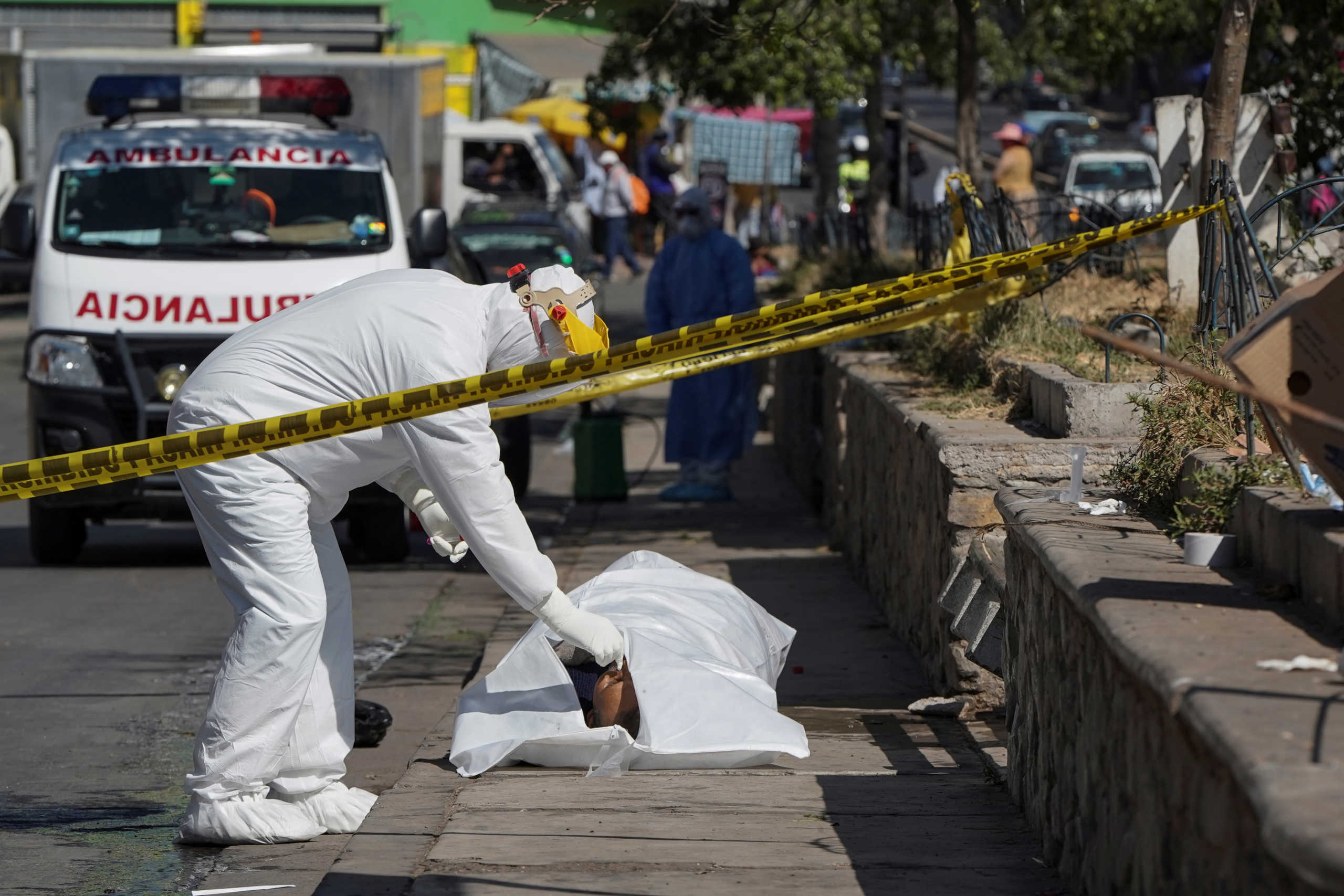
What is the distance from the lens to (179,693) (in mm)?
6809

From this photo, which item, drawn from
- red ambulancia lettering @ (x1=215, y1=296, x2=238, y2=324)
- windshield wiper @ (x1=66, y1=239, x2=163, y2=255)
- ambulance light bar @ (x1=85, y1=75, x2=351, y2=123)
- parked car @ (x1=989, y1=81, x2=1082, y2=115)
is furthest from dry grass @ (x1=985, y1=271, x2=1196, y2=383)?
parked car @ (x1=989, y1=81, x2=1082, y2=115)

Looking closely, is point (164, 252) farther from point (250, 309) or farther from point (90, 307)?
point (250, 309)

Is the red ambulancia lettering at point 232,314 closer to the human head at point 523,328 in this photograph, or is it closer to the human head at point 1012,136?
the human head at point 523,328

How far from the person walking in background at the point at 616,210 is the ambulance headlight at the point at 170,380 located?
16.8 m

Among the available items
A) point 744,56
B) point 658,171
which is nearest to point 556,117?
point 658,171

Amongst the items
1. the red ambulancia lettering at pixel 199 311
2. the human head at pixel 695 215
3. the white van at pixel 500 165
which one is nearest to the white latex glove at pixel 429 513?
the red ambulancia lettering at pixel 199 311

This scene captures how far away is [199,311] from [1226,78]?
512 cm

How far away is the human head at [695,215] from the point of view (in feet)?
38.1

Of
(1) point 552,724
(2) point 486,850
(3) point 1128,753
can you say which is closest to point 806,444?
(1) point 552,724

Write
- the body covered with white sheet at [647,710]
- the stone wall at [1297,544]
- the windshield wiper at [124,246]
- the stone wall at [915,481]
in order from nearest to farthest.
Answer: the stone wall at [1297,544], the body covered with white sheet at [647,710], the stone wall at [915,481], the windshield wiper at [124,246]

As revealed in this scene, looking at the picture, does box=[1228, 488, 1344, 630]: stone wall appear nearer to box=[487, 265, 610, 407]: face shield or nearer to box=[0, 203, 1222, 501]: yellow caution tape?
box=[0, 203, 1222, 501]: yellow caution tape

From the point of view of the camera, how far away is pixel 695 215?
38.2ft

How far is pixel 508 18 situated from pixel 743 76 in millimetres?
22000

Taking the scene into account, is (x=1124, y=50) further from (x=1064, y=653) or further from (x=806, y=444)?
(x=1064, y=653)
